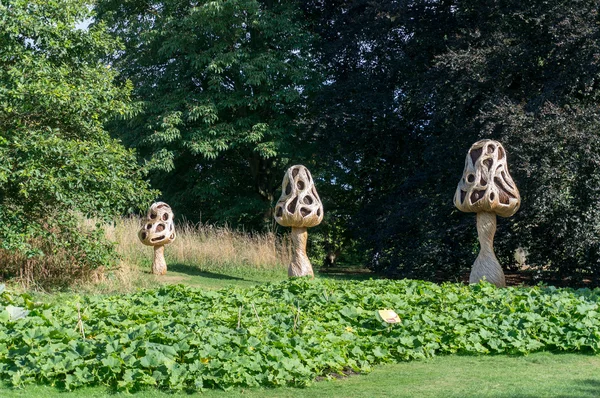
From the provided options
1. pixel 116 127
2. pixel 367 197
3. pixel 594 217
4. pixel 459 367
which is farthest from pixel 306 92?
pixel 459 367

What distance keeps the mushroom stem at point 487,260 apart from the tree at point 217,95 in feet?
30.8

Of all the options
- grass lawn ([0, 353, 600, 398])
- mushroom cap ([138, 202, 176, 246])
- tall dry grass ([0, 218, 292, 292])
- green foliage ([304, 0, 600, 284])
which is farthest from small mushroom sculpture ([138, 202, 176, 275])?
grass lawn ([0, 353, 600, 398])

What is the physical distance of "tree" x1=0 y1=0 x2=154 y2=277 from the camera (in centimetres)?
1202

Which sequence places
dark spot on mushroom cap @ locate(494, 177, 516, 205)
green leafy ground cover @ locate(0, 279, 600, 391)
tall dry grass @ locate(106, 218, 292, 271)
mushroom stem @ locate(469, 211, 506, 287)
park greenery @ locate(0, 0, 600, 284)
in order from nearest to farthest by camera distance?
green leafy ground cover @ locate(0, 279, 600, 391) < park greenery @ locate(0, 0, 600, 284) < mushroom stem @ locate(469, 211, 506, 287) < dark spot on mushroom cap @ locate(494, 177, 516, 205) < tall dry grass @ locate(106, 218, 292, 271)

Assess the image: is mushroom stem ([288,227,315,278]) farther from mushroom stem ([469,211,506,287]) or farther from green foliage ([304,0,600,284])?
green foliage ([304,0,600,284])

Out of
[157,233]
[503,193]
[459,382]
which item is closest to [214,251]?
[157,233]

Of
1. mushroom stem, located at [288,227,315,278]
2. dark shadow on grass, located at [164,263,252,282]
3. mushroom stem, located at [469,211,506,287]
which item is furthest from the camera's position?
dark shadow on grass, located at [164,263,252,282]

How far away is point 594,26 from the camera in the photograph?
15914 millimetres

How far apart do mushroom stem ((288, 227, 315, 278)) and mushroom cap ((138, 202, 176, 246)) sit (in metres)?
2.76

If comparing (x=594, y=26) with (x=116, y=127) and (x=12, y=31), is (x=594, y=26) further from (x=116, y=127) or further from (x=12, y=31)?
(x=116, y=127)

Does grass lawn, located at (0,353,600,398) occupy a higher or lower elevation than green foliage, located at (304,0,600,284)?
lower

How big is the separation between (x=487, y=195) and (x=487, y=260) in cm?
113

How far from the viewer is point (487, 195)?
13203mm

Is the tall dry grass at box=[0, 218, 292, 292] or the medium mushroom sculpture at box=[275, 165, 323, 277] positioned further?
the medium mushroom sculpture at box=[275, 165, 323, 277]
